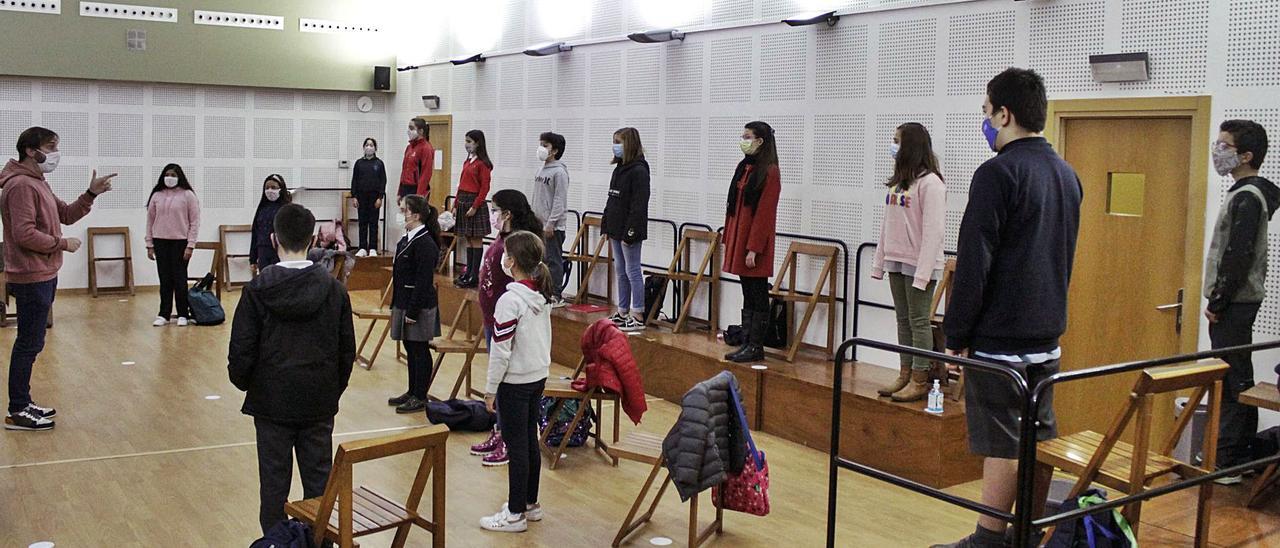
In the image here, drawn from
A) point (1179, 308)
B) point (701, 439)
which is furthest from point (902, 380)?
point (701, 439)

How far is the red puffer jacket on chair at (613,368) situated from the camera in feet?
20.2

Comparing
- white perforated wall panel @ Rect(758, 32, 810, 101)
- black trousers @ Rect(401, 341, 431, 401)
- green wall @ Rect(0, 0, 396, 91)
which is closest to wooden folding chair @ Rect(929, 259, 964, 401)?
white perforated wall panel @ Rect(758, 32, 810, 101)

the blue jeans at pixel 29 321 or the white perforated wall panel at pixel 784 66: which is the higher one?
the white perforated wall panel at pixel 784 66

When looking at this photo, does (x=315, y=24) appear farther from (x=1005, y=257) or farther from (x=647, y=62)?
(x=1005, y=257)

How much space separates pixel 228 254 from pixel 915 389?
9809mm

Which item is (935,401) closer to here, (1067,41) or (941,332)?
(941,332)

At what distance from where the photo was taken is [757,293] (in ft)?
26.7

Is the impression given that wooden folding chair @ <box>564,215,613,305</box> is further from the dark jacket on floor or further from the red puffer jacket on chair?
the dark jacket on floor

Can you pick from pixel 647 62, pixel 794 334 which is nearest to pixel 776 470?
pixel 794 334

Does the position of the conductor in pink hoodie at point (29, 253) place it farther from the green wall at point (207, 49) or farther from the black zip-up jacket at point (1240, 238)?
the green wall at point (207, 49)

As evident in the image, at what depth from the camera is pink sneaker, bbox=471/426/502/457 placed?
6.70m

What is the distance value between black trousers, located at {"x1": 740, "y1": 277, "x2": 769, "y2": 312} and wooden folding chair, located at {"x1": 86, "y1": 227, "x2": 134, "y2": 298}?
8277 mm

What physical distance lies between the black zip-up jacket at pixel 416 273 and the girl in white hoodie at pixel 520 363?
2043mm

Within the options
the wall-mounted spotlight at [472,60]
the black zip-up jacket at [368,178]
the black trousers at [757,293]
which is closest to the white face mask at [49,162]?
the black trousers at [757,293]
